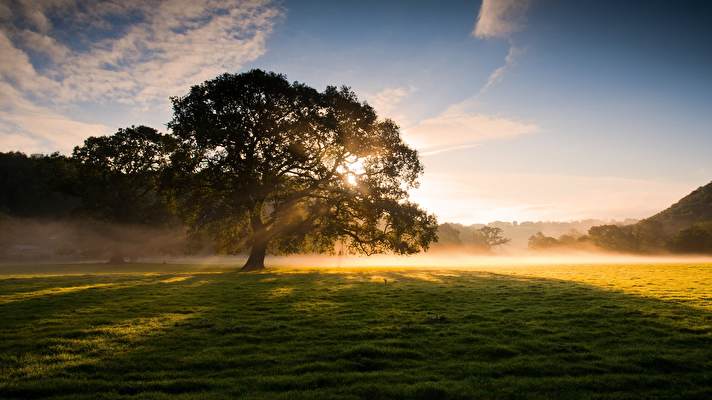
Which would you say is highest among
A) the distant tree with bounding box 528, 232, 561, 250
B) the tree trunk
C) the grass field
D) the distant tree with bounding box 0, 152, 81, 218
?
the distant tree with bounding box 0, 152, 81, 218

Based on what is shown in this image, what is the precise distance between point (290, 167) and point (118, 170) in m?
32.5

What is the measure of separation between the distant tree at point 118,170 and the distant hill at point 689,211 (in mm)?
146091

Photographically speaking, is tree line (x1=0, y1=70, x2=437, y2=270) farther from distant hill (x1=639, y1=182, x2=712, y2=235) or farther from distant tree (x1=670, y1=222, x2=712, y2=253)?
distant hill (x1=639, y1=182, x2=712, y2=235)

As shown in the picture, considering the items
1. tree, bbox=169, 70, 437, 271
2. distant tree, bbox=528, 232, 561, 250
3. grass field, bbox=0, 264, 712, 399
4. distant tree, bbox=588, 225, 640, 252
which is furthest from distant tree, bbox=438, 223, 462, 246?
grass field, bbox=0, 264, 712, 399

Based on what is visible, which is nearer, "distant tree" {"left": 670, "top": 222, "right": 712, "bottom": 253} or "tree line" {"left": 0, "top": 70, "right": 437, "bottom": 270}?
"tree line" {"left": 0, "top": 70, "right": 437, "bottom": 270}

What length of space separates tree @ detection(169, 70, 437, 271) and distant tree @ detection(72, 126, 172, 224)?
19.8 m

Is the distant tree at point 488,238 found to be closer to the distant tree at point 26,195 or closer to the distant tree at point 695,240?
the distant tree at point 695,240

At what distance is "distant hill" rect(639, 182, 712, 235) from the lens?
12850cm

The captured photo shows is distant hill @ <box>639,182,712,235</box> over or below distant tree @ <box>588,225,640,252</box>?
over

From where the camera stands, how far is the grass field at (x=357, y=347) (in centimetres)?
793

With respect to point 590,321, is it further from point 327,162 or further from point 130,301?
point 327,162

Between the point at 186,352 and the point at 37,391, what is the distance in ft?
9.97

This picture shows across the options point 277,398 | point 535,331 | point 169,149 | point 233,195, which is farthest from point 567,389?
point 169,149

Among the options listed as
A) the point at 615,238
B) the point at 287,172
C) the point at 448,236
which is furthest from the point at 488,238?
the point at 287,172
